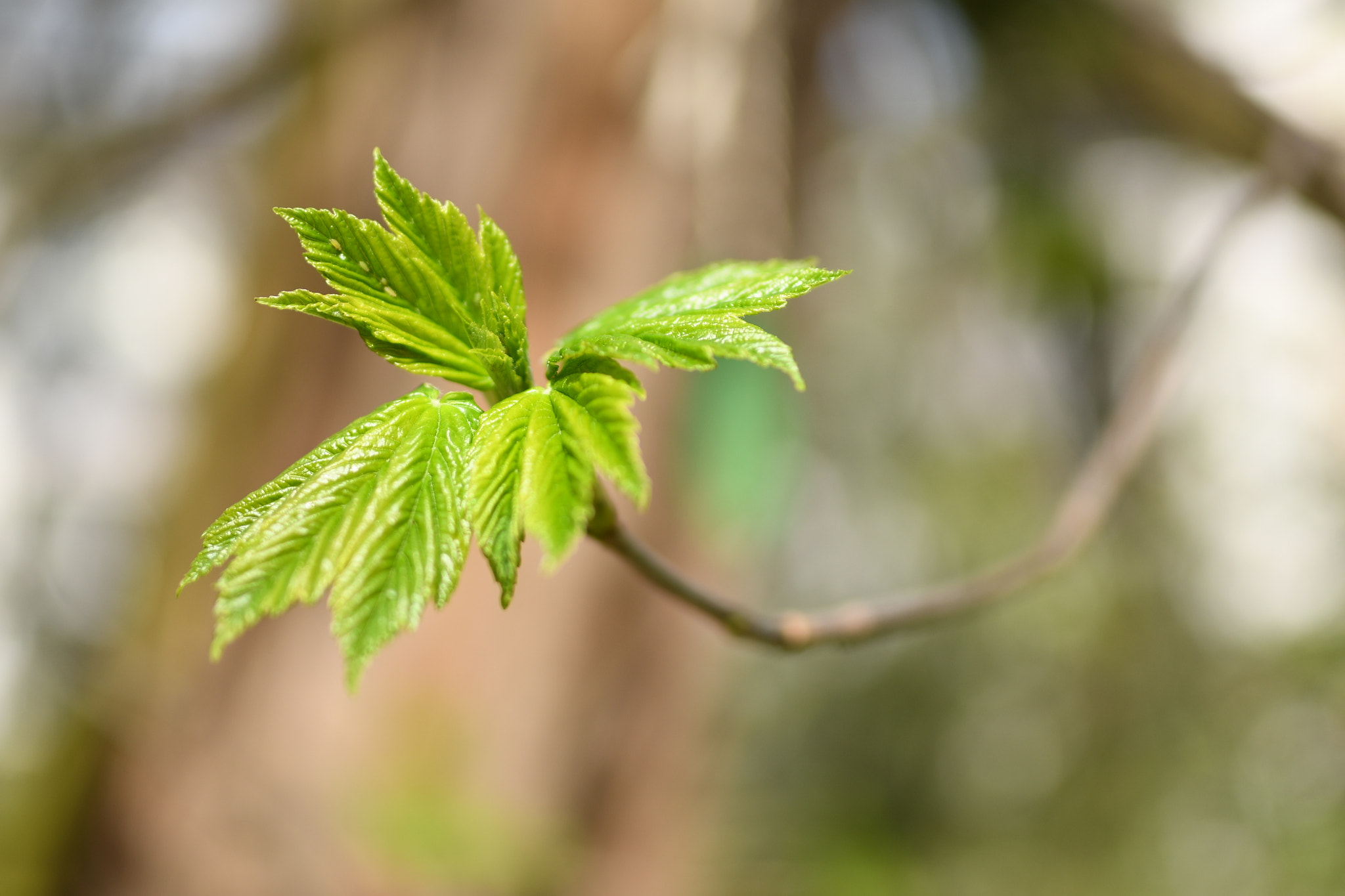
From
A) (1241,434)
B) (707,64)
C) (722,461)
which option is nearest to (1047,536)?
(722,461)

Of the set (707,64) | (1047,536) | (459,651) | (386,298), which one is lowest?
(459,651)

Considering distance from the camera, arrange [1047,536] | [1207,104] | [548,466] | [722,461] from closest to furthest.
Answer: [548,466], [1047,536], [722,461], [1207,104]

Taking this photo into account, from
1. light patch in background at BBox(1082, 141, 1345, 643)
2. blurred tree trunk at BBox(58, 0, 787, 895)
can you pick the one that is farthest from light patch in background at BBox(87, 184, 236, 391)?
light patch in background at BBox(1082, 141, 1345, 643)

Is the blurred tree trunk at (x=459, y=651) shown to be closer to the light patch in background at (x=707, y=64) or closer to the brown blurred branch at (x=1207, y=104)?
the light patch in background at (x=707, y=64)

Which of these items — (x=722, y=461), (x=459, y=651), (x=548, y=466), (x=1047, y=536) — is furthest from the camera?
(x=459, y=651)

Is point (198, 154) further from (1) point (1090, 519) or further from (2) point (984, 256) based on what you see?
(1) point (1090, 519)

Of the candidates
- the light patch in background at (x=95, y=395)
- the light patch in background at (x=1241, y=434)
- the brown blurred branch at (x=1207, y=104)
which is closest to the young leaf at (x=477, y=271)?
the brown blurred branch at (x=1207, y=104)

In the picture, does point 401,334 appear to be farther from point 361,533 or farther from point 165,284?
point 165,284

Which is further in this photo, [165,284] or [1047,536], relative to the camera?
[165,284]

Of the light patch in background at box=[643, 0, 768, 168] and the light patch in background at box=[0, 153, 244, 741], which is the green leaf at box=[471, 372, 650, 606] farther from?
the light patch in background at box=[0, 153, 244, 741]
